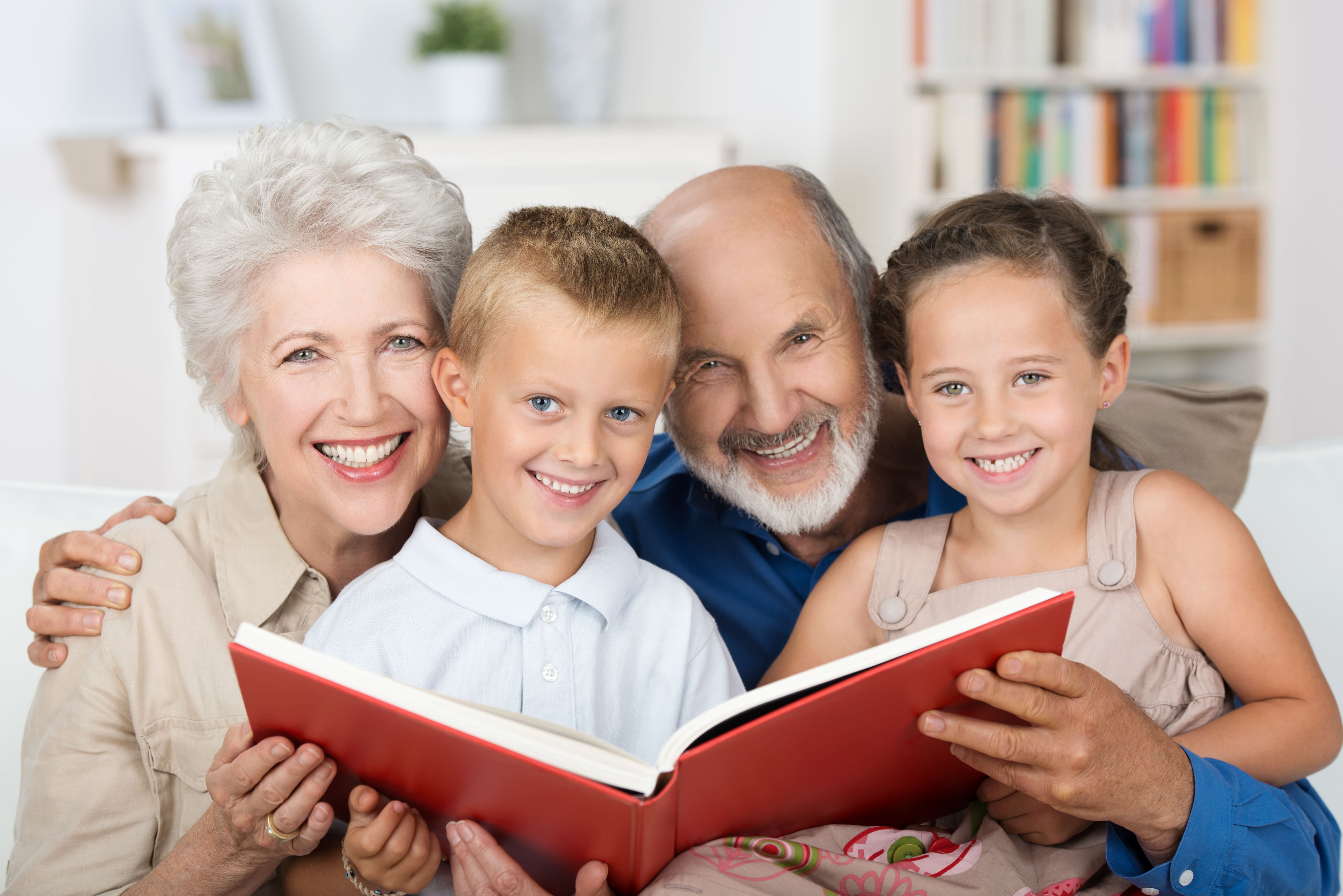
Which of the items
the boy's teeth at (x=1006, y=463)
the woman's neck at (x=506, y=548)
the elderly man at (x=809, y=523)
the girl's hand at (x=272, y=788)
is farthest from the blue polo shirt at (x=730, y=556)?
the girl's hand at (x=272, y=788)

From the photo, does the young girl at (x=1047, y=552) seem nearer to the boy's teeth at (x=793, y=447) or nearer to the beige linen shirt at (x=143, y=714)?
the boy's teeth at (x=793, y=447)

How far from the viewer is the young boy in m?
1.14

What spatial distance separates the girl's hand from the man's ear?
39cm

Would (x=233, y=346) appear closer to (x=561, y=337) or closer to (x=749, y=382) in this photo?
(x=561, y=337)

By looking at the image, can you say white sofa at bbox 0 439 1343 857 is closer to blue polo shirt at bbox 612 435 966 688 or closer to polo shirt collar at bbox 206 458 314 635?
polo shirt collar at bbox 206 458 314 635

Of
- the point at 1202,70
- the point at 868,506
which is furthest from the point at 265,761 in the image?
the point at 1202,70

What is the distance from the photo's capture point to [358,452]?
4.13 ft

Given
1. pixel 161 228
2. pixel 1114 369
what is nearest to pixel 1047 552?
pixel 1114 369

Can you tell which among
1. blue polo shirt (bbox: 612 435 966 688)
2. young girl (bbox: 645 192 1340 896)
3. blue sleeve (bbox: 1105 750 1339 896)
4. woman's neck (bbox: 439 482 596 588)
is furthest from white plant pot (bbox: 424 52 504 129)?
blue sleeve (bbox: 1105 750 1339 896)

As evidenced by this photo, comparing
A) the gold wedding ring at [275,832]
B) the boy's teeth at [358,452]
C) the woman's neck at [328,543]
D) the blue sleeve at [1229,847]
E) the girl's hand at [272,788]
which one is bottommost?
the blue sleeve at [1229,847]

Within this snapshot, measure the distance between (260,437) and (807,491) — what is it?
68cm

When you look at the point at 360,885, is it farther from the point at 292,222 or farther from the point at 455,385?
the point at 292,222

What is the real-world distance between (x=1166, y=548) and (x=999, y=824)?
0.36 metres

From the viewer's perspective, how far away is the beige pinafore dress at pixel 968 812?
1001 mm
